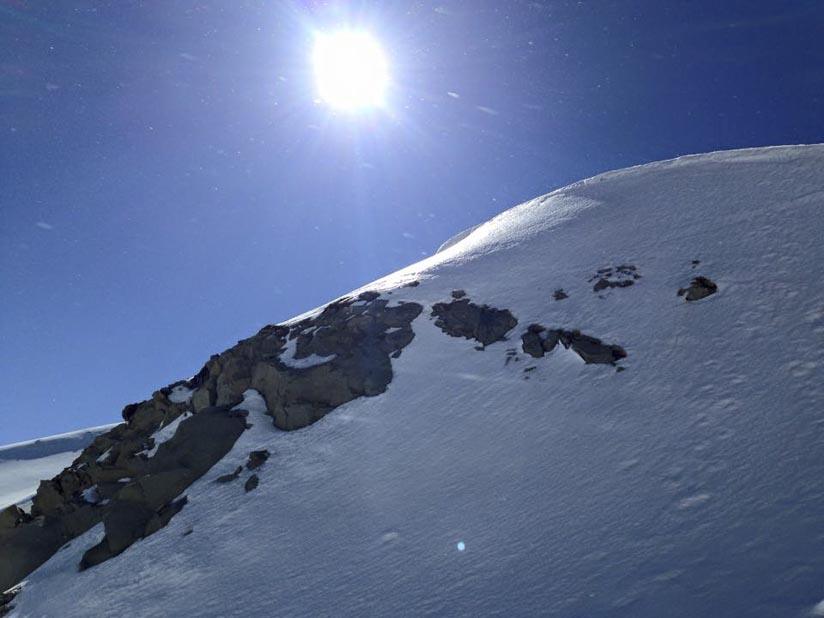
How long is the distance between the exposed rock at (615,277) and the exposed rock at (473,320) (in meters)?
2.99

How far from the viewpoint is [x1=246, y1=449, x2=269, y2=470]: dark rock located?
1524 centimetres

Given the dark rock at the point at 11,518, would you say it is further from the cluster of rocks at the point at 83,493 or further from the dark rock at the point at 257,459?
the dark rock at the point at 257,459

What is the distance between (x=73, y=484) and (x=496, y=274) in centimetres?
1731

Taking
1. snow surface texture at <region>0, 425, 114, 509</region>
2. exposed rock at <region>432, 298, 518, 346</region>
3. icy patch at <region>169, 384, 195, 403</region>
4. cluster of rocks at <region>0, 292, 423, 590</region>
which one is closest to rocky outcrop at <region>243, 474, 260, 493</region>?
cluster of rocks at <region>0, 292, 423, 590</region>

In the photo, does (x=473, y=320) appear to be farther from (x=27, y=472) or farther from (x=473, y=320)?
(x=27, y=472)

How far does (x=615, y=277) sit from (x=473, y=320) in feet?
15.6

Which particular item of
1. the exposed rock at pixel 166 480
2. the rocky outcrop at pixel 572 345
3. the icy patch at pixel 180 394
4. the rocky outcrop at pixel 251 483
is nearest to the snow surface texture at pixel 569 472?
the rocky outcrop at pixel 251 483

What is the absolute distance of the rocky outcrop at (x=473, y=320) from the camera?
17281 mm

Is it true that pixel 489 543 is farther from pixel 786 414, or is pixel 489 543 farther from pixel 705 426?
pixel 786 414

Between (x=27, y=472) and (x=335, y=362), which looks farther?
(x=27, y=472)

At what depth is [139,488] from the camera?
52.9 ft

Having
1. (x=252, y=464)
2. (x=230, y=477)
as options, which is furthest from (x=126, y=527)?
(x=252, y=464)

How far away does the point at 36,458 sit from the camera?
185 ft

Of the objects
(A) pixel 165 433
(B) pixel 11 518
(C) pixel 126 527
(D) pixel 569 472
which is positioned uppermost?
(A) pixel 165 433
